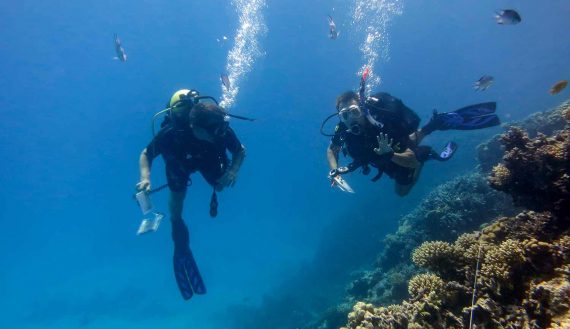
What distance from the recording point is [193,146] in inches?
300

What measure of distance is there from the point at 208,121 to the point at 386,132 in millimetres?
3778

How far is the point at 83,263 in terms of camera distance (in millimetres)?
100562

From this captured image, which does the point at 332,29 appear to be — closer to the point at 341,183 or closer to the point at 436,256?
the point at 341,183

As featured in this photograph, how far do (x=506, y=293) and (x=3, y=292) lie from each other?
118627 mm

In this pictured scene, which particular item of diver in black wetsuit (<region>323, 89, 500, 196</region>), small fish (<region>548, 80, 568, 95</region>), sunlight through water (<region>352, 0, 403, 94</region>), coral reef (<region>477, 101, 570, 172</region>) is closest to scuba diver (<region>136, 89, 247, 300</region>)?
diver in black wetsuit (<region>323, 89, 500, 196</region>)

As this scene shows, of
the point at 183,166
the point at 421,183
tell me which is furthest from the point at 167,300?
the point at 183,166

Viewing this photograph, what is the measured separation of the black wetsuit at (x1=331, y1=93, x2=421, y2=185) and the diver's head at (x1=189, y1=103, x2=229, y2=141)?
2668 millimetres

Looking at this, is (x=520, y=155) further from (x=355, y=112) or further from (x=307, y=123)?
(x=307, y=123)

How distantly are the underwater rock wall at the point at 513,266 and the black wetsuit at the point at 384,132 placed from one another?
206cm

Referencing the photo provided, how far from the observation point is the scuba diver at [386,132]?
21.7ft

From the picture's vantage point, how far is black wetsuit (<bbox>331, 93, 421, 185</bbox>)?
6.91 meters

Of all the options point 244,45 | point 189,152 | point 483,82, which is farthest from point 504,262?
point 244,45

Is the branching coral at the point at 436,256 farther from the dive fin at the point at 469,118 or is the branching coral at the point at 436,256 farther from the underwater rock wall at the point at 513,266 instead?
the dive fin at the point at 469,118

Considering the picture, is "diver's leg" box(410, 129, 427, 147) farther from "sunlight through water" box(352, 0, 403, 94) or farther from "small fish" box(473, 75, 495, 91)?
"sunlight through water" box(352, 0, 403, 94)
